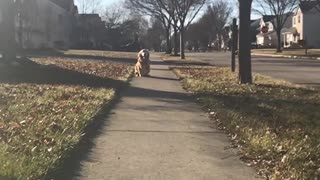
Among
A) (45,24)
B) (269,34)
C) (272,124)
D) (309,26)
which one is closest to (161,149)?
(272,124)

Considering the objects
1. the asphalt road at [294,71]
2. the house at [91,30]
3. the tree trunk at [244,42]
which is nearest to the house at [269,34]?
the house at [91,30]

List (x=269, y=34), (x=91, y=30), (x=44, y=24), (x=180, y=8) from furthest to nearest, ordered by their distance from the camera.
→ (x=269, y=34) < (x=91, y=30) < (x=44, y=24) < (x=180, y=8)

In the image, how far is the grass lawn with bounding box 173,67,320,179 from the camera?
21.1 ft

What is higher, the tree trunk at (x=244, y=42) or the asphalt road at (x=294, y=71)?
the tree trunk at (x=244, y=42)

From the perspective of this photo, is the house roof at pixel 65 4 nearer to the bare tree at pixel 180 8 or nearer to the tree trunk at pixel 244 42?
the bare tree at pixel 180 8

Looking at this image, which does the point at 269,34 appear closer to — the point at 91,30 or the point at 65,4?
the point at 91,30

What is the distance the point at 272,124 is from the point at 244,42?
7821 millimetres

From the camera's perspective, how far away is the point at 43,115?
31.7 ft

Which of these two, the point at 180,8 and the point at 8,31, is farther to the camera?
the point at 180,8

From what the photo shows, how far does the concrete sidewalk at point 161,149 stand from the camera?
6.21 m

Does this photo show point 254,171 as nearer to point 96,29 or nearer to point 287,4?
point 287,4

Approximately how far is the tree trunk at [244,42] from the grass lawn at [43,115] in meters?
3.52

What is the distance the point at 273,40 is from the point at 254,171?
107565 mm

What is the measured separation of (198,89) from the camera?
1517cm
